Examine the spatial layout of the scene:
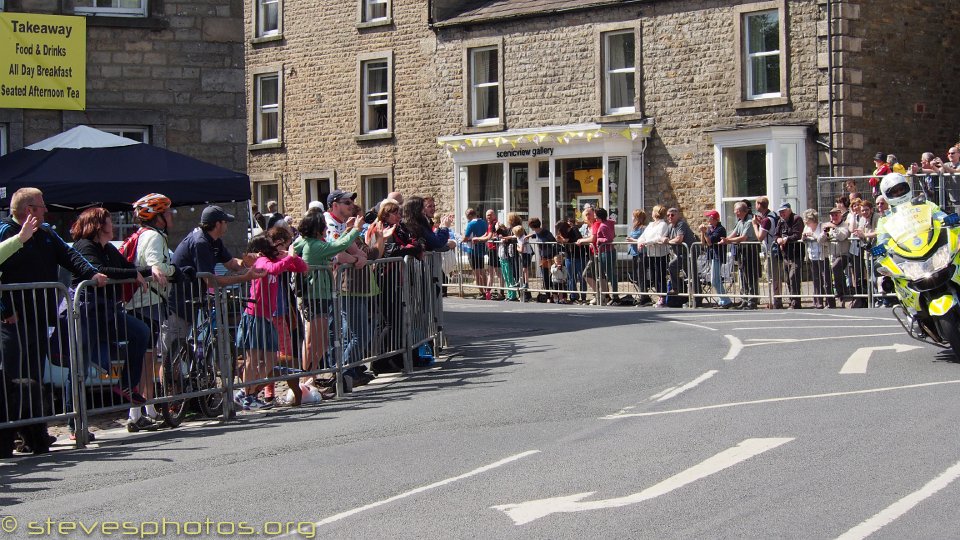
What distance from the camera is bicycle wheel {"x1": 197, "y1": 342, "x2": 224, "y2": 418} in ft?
38.3

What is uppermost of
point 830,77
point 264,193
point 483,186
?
point 830,77

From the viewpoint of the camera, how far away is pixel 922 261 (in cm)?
1310

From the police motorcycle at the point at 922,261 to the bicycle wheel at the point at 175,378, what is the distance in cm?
692

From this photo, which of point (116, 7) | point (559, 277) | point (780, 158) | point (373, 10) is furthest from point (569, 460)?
point (373, 10)

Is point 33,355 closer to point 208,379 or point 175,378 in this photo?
point 175,378

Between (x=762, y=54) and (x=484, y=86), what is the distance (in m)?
8.32

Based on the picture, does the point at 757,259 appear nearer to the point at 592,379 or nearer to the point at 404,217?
the point at 404,217

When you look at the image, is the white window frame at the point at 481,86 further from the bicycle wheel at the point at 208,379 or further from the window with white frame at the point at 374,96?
the bicycle wheel at the point at 208,379

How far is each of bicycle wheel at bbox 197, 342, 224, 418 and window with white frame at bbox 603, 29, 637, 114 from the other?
22.1 metres

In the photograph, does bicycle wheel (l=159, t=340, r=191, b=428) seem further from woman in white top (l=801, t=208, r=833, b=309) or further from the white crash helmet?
woman in white top (l=801, t=208, r=833, b=309)

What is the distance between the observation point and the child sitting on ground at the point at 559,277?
83.2 feet

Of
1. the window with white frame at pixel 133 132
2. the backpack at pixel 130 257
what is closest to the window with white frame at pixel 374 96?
the window with white frame at pixel 133 132

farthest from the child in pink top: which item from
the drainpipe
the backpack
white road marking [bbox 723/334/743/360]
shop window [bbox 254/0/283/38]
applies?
shop window [bbox 254/0/283/38]

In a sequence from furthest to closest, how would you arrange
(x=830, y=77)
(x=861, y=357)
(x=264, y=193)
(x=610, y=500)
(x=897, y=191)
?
(x=264, y=193) → (x=830, y=77) → (x=861, y=357) → (x=897, y=191) → (x=610, y=500)
